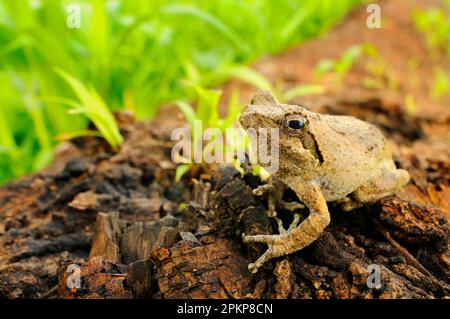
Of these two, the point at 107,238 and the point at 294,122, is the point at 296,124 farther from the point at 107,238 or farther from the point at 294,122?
the point at 107,238

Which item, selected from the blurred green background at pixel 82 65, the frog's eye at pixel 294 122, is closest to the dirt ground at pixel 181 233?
the frog's eye at pixel 294 122

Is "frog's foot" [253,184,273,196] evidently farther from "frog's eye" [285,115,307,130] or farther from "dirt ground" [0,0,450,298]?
"frog's eye" [285,115,307,130]

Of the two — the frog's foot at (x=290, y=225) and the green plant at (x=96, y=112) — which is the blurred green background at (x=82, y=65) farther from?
the frog's foot at (x=290, y=225)

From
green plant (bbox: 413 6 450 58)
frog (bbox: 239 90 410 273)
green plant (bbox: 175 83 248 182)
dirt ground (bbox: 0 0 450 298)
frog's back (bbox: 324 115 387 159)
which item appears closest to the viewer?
dirt ground (bbox: 0 0 450 298)

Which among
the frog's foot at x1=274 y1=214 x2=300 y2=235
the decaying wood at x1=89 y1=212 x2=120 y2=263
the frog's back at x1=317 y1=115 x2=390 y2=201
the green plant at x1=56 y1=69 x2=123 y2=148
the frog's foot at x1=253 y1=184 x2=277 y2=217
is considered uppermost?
the green plant at x1=56 y1=69 x2=123 y2=148

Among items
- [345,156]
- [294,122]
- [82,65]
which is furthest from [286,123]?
[82,65]

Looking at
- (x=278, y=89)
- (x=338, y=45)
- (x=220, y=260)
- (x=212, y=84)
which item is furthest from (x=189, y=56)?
(x=220, y=260)

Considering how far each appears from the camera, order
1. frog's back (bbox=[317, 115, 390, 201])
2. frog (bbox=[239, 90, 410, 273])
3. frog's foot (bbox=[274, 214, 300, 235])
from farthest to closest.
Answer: frog's back (bbox=[317, 115, 390, 201]) < frog's foot (bbox=[274, 214, 300, 235]) < frog (bbox=[239, 90, 410, 273])

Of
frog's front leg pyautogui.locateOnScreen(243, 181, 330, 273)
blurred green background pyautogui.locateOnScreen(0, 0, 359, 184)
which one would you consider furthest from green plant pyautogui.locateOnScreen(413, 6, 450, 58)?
frog's front leg pyautogui.locateOnScreen(243, 181, 330, 273)
